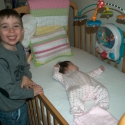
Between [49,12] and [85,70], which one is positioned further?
[49,12]

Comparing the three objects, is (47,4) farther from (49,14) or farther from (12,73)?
(12,73)

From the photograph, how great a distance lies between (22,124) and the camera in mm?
1154

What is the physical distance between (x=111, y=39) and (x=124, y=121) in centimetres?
98

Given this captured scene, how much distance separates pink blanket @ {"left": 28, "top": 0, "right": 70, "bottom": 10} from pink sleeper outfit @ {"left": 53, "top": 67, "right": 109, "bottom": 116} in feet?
1.93

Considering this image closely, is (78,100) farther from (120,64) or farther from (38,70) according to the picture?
(120,64)

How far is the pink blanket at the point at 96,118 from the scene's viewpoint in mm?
876

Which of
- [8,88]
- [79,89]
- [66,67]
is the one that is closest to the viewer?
[8,88]

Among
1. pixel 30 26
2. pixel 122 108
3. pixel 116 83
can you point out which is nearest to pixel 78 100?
pixel 122 108

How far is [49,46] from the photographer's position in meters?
1.50

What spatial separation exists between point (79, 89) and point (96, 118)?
206 mm

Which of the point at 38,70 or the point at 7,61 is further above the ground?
the point at 7,61

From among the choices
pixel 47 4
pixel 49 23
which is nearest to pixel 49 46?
pixel 49 23

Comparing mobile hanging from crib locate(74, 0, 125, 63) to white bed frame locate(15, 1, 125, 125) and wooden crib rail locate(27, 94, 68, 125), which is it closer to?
white bed frame locate(15, 1, 125, 125)

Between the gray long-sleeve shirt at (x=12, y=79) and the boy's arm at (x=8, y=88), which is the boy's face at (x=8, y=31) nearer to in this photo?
the gray long-sleeve shirt at (x=12, y=79)
